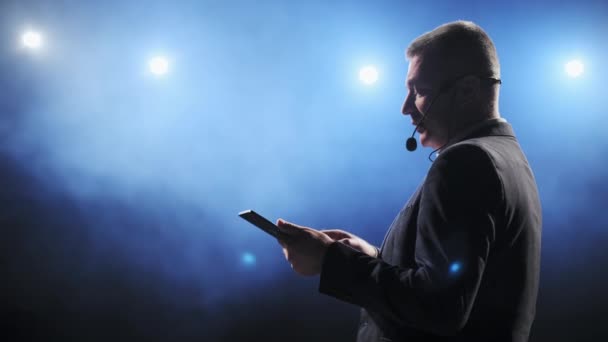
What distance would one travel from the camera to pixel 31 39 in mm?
3135

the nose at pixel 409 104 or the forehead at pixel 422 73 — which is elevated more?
the forehead at pixel 422 73

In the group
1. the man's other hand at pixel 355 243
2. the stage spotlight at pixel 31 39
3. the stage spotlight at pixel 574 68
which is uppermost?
the stage spotlight at pixel 31 39

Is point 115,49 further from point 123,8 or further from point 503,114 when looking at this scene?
point 503,114

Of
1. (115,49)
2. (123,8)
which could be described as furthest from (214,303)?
(123,8)

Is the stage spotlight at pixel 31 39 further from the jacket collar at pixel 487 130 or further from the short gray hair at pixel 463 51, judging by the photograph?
the jacket collar at pixel 487 130

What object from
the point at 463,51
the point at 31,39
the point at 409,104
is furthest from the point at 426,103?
the point at 31,39

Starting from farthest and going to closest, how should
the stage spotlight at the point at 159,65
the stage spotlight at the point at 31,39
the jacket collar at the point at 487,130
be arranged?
the stage spotlight at the point at 159,65
the stage spotlight at the point at 31,39
the jacket collar at the point at 487,130

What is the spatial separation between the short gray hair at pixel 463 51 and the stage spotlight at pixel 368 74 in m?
2.66

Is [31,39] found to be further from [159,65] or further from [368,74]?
[368,74]

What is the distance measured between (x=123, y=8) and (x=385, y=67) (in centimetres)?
258

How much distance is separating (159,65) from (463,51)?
3110mm

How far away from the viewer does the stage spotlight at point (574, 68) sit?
3703 millimetres

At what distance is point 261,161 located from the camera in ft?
13.2

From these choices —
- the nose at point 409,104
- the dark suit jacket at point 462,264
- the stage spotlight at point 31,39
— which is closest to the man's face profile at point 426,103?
the nose at point 409,104
